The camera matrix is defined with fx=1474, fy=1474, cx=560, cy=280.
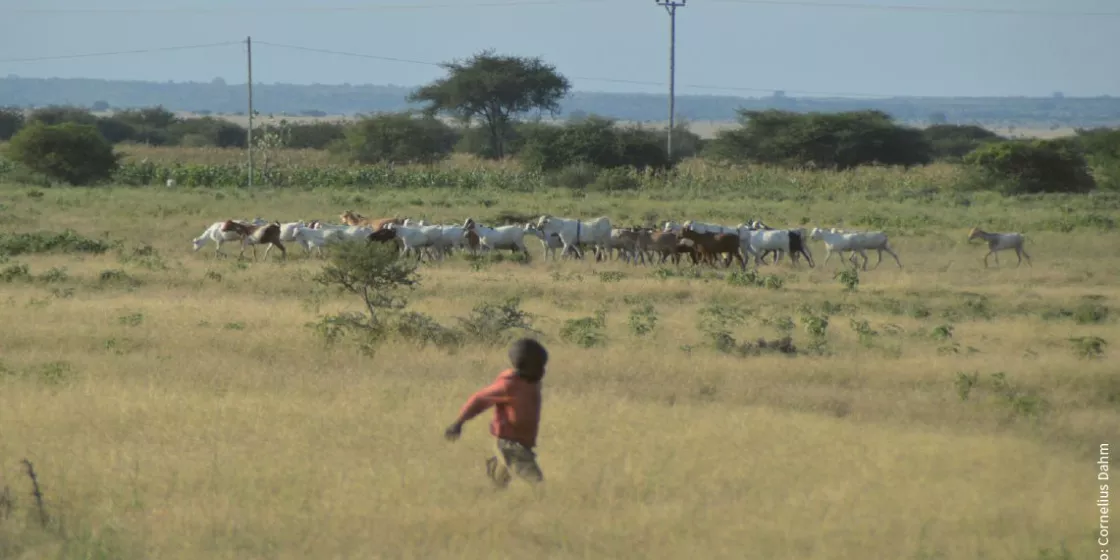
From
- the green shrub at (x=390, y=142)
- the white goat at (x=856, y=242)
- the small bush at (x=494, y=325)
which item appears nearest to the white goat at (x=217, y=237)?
the white goat at (x=856, y=242)

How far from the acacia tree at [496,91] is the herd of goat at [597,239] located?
5359cm

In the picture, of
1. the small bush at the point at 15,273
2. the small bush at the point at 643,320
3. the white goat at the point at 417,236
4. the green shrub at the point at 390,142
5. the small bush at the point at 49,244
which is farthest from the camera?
the green shrub at the point at 390,142

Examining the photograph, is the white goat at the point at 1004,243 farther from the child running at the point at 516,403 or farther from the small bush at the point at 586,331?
the child running at the point at 516,403

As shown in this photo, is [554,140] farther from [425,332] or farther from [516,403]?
[516,403]

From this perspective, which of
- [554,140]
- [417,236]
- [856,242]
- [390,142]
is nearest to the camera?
[856,242]

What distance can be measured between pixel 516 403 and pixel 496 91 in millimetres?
A: 76765

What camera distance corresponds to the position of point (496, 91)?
8444 cm

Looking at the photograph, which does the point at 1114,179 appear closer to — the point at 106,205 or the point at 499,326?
the point at 106,205

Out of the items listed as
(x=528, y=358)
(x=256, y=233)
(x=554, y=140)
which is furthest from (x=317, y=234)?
(x=554, y=140)

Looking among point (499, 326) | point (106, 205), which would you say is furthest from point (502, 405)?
point (106, 205)

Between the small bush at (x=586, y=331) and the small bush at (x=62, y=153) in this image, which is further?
the small bush at (x=62, y=153)

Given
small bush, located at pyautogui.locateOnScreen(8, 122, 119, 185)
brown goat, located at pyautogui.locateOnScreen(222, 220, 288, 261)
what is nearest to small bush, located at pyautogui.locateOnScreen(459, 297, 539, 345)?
brown goat, located at pyautogui.locateOnScreen(222, 220, 288, 261)

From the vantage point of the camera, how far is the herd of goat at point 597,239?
96.7ft

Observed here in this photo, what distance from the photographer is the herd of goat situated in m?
29.5
